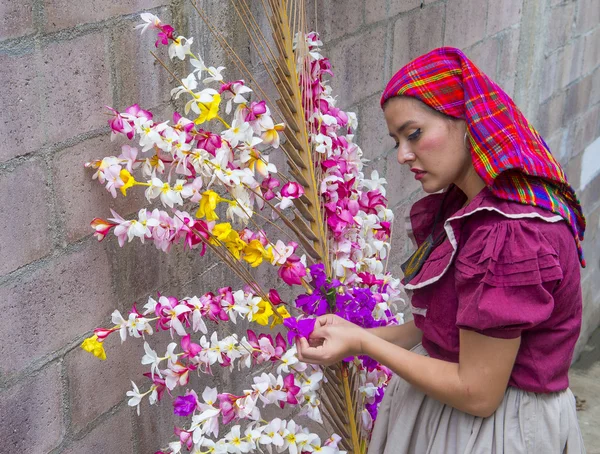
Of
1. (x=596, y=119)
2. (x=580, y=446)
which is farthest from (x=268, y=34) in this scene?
(x=596, y=119)

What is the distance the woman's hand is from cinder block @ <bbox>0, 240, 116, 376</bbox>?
45 cm

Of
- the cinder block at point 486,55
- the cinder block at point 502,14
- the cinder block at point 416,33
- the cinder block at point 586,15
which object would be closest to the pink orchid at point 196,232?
the cinder block at point 416,33

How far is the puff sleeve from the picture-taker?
1.55 m

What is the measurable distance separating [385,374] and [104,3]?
105 centimetres

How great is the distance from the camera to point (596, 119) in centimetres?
496

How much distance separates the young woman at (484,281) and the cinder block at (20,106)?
0.65m

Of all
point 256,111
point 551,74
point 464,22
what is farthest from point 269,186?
point 551,74

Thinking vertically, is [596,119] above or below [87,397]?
above

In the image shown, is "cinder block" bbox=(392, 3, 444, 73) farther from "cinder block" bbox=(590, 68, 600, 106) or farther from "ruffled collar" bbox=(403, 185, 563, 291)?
"cinder block" bbox=(590, 68, 600, 106)

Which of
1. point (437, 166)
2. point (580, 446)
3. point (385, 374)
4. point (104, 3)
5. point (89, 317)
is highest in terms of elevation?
point (104, 3)

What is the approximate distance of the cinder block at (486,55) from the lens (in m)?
3.45

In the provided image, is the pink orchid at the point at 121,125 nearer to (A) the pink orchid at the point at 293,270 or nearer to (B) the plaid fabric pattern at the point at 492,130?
(A) the pink orchid at the point at 293,270

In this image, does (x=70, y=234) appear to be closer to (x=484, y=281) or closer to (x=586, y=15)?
(x=484, y=281)

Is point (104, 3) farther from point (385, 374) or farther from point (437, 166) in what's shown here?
point (385, 374)
